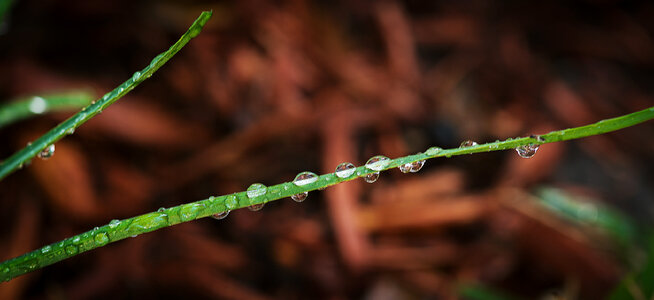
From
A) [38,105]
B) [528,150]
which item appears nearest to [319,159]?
[38,105]

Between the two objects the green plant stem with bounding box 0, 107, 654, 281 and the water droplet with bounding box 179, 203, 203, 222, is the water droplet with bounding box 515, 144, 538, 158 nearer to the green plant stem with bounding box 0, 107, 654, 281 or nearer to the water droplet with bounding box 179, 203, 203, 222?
the green plant stem with bounding box 0, 107, 654, 281

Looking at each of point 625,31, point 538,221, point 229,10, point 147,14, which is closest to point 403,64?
point 229,10

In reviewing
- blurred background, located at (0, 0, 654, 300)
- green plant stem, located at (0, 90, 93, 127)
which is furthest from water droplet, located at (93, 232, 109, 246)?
blurred background, located at (0, 0, 654, 300)

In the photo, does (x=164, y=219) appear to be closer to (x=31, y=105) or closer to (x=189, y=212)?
(x=189, y=212)

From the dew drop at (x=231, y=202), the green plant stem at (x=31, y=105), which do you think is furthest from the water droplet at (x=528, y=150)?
the green plant stem at (x=31, y=105)

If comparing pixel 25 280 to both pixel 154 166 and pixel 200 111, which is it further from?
pixel 200 111

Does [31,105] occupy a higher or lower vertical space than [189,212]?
higher

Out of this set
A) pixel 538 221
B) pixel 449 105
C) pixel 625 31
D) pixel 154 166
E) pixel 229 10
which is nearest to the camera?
pixel 538 221
